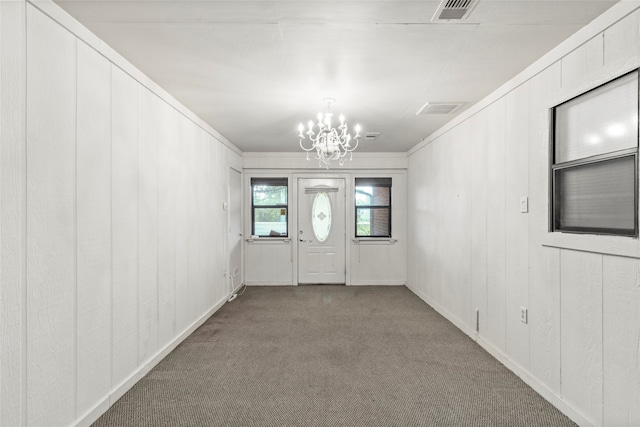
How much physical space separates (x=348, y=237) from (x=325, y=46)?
453 centimetres

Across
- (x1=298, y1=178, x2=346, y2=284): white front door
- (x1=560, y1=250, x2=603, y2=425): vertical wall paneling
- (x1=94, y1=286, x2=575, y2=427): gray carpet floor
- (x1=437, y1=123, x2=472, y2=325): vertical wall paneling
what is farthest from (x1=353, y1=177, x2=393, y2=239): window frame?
(x1=560, y1=250, x2=603, y2=425): vertical wall paneling

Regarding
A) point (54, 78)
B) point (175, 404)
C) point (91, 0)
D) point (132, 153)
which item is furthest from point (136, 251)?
point (91, 0)

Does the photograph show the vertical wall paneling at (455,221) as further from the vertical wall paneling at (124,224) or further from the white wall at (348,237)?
the vertical wall paneling at (124,224)

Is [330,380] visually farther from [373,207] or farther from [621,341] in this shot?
[373,207]

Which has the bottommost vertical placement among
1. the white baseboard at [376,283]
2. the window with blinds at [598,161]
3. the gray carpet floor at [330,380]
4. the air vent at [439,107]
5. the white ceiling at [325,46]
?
the gray carpet floor at [330,380]

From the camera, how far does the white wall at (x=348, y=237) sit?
6.52m

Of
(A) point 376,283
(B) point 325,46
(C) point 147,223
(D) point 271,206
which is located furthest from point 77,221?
(A) point 376,283

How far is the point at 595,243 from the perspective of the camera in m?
2.08

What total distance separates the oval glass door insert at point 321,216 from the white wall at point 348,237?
36cm

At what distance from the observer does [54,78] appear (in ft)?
6.21

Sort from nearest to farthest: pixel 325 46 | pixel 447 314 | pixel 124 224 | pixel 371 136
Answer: pixel 325 46
pixel 124 224
pixel 447 314
pixel 371 136

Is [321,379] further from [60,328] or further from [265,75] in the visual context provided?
[265,75]

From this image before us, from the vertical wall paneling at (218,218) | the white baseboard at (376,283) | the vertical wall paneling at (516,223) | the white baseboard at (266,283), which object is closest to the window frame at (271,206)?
the white baseboard at (266,283)

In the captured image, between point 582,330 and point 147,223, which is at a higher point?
point 147,223
